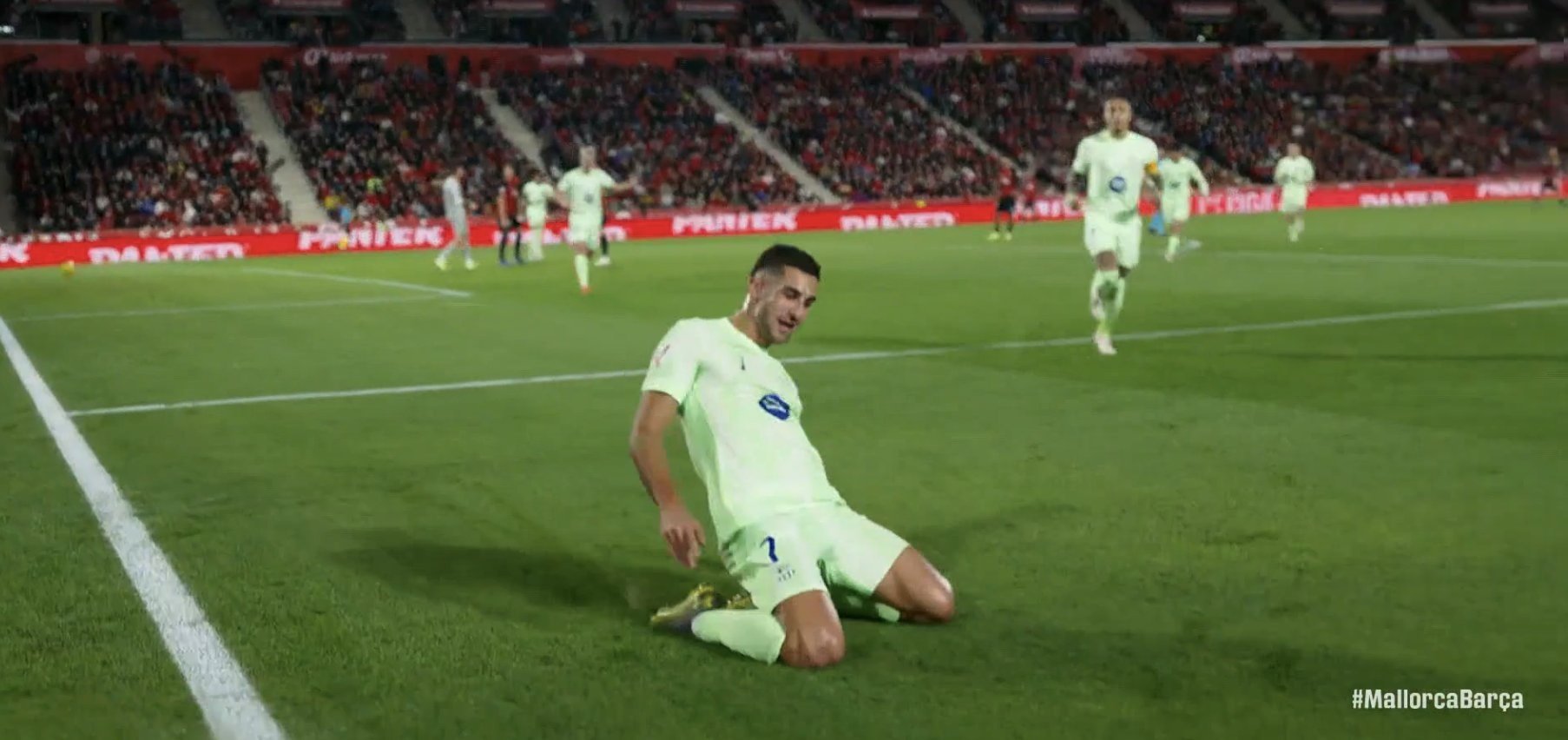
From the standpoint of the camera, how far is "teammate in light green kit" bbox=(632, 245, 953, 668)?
16.8 feet

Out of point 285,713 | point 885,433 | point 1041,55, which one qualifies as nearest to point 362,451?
point 885,433

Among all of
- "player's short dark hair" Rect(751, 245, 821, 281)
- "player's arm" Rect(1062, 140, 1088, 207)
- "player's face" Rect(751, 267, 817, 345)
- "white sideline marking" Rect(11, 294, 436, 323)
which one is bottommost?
"white sideline marking" Rect(11, 294, 436, 323)

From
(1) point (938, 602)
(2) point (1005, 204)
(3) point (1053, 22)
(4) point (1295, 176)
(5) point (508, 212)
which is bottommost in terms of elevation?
(1) point (938, 602)

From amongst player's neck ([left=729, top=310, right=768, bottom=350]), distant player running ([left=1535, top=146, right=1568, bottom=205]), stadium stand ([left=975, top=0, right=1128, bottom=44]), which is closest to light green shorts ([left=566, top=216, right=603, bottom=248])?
player's neck ([left=729, top=310, right=768, bottom=350])

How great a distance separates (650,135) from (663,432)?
44.4 meters

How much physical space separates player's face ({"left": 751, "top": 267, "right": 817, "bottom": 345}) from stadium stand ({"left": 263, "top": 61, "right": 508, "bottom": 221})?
36.7m

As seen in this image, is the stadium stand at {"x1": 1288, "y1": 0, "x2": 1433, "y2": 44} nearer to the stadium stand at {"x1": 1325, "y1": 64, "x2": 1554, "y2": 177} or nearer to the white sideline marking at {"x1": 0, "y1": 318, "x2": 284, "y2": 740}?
the stadium stand at {"x1": 1325, "y1": 64, "x2": 1554, "y2": 177}

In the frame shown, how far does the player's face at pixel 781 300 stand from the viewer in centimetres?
532

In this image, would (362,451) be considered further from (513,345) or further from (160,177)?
(160,177)

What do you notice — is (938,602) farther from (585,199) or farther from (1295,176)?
(1295,176)

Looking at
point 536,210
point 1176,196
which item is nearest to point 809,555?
point 1176,196

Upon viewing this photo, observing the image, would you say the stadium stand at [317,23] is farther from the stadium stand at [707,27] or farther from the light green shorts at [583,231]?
the light green shorts at [583,231]

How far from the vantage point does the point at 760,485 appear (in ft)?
17.5

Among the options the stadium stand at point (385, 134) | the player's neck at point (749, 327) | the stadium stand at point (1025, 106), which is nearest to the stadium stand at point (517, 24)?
the stadium stand at point (385, 134)
